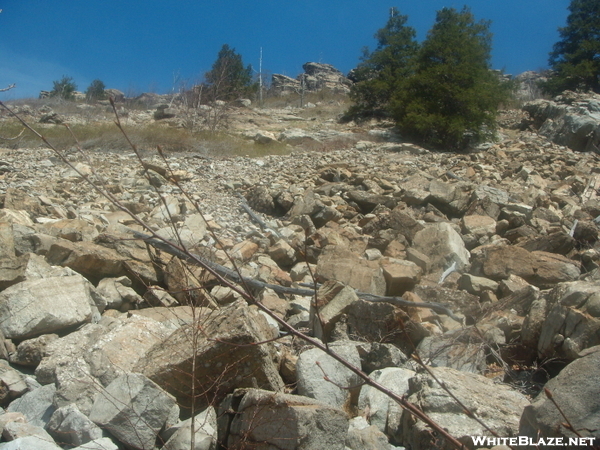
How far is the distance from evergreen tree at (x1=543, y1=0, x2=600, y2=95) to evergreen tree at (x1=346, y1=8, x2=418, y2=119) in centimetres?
687

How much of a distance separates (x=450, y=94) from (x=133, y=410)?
46.7 feet

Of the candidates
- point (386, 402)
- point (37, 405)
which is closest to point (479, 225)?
point (386, 402)

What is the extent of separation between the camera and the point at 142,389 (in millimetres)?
2043

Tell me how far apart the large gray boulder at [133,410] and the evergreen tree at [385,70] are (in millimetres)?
17857

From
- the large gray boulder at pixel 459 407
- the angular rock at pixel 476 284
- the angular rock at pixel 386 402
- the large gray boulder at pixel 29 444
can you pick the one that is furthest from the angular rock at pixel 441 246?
the large gray boulder at pixel 29 444

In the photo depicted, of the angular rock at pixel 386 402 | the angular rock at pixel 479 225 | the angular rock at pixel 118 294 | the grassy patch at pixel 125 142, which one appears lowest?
the angular rock at pixel 386 402

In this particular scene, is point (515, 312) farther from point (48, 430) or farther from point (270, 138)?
point (270, 138)

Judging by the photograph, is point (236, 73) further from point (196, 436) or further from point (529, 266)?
point (196, 436)

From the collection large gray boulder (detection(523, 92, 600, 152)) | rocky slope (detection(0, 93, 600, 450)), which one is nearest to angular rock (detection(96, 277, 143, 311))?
rocky slope (detection(0, 93, 600, 450))

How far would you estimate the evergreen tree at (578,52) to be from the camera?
68.0ft

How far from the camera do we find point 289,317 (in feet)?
12.9

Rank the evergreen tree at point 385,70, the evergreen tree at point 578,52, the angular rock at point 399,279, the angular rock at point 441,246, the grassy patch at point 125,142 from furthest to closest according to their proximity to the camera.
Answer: the evergreen tree at point 578,52 → the evergreen tree at point 385,70 → the grassy patch at point 125,142 → the angular rock at point 441,246 → the angular rock at point 399,279

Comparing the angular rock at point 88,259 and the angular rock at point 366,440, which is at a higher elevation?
the angular rock at point 88,259

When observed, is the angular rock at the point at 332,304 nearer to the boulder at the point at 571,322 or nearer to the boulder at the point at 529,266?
the boulder at the point at 571,322
